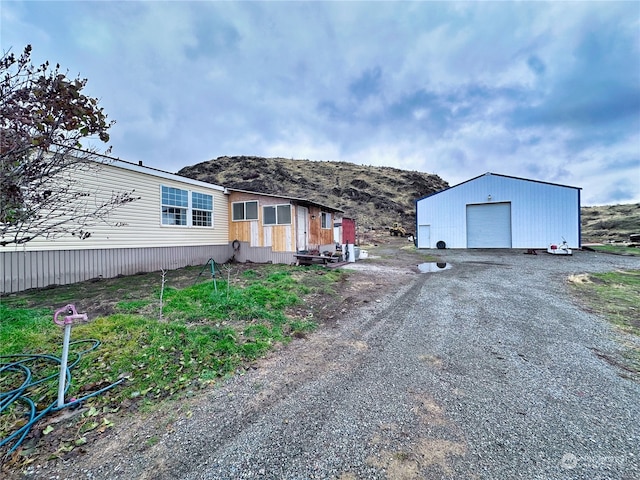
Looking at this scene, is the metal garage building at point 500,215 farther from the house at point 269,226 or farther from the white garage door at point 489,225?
the house at point 269,226

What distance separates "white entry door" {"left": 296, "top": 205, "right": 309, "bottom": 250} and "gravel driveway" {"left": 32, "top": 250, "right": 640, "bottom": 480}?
312 inches

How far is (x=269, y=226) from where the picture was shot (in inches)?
468

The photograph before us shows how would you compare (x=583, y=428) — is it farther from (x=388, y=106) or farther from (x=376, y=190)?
(x=376, y=190)

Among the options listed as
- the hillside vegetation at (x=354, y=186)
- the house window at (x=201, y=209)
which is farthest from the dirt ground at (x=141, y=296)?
the hillside vegetation at (x=354, y=186)

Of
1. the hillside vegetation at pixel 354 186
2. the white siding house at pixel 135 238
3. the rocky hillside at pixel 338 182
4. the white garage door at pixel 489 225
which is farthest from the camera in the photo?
the rocky hillside at pixel 338 182

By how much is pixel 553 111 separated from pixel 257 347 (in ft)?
98.6

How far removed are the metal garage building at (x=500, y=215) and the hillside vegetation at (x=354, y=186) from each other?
10880 mm

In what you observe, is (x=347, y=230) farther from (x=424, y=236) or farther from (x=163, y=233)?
(x=163, y=233)

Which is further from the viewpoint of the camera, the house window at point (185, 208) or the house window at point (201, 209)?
the house window at point (201, 209)

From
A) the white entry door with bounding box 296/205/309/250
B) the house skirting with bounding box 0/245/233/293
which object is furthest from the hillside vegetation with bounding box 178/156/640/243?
the house skirting with bounding box 0/245/233/293

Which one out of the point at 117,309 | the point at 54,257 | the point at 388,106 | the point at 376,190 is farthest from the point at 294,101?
the point at 117,309

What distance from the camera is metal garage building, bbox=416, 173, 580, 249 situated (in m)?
16.9

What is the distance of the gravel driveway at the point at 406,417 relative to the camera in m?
1.76

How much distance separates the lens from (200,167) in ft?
159
